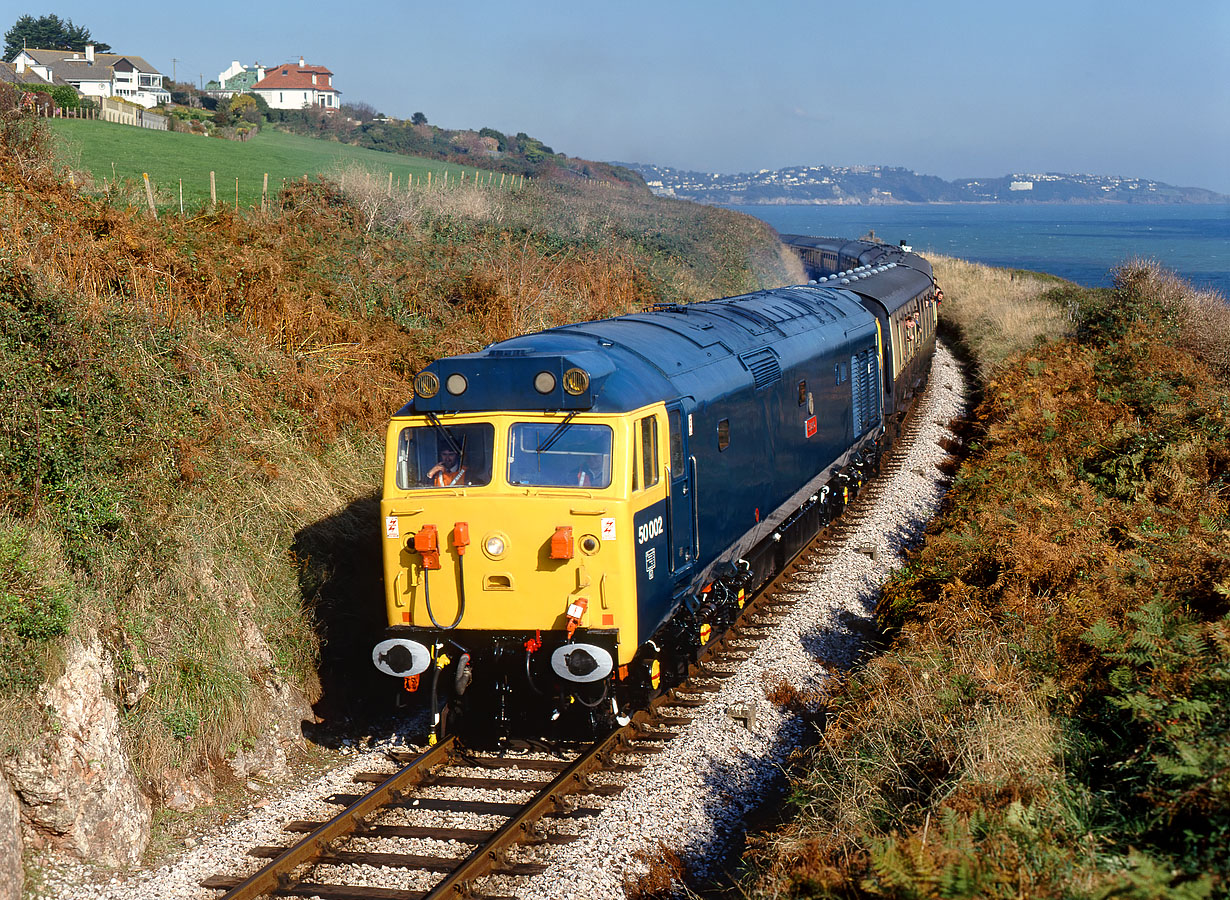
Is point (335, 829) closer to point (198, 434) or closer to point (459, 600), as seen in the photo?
point (459, 600)

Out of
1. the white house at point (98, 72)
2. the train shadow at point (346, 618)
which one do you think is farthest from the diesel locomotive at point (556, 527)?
the white house at point (98, 72)

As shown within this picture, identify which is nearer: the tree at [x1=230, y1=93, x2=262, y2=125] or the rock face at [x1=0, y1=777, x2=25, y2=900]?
the rock face at [x1=0, y1=777, x2=25, y2=900]

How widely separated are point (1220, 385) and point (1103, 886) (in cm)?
1795

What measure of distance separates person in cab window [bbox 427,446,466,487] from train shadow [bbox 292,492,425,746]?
1.80 meters

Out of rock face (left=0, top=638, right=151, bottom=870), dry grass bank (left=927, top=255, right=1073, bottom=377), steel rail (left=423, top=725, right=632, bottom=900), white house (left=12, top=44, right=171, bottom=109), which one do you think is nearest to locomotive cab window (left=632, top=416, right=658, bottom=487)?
steel rail (left=423, top=725, right=632, bottom=900)

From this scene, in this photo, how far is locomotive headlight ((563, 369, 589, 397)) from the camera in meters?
8.66

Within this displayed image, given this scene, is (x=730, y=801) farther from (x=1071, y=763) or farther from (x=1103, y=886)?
(x=1103, y=886)

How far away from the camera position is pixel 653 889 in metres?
7.36

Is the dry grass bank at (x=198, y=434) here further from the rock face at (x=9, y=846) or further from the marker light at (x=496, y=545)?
the marker light at (x=496, y=545)

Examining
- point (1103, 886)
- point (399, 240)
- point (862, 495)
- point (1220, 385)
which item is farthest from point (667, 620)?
point (1220, 385)

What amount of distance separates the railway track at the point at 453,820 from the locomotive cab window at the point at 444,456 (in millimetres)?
2420

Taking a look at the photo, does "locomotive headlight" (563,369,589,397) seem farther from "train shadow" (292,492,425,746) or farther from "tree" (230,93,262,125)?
"tree" (230,93,262,125)

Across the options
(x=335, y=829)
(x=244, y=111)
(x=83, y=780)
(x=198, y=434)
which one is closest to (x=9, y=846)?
(x=83, y=780)

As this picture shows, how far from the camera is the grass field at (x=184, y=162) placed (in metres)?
22.4
